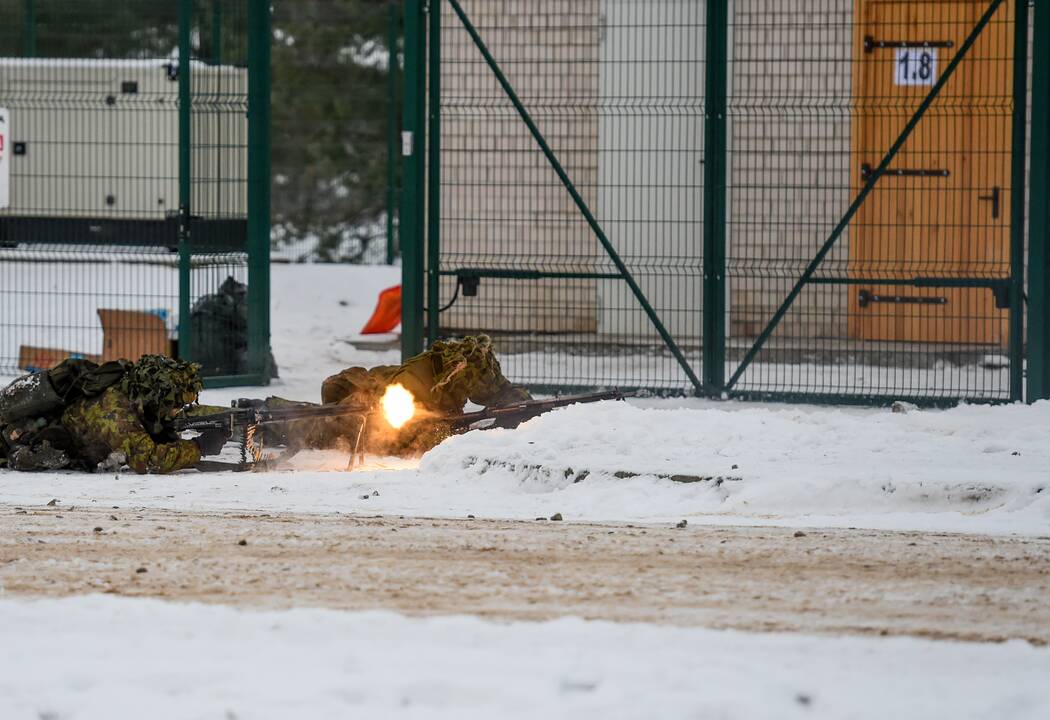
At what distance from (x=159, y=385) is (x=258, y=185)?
4121 mm

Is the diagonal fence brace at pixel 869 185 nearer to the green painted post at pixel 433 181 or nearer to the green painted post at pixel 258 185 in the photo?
the green painted post at pixel 433 181

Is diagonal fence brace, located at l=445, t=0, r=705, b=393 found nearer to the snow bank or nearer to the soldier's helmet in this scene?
the soldier's helmet

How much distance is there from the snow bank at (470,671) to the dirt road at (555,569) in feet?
0.73

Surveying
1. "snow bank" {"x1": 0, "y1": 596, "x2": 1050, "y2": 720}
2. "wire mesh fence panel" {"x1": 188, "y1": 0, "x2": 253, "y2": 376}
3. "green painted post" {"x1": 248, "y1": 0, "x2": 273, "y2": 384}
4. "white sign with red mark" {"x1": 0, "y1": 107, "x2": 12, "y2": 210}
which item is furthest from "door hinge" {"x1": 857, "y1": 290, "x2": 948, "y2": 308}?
"snow bank" {"x1": 0, "y1": 596, "x2": 1050, "y2": 720}

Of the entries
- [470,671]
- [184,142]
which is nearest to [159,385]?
[184,142]

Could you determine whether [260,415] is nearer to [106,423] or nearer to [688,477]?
[106,423]

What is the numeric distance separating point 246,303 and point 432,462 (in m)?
4.60

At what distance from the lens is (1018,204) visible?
11977 mm

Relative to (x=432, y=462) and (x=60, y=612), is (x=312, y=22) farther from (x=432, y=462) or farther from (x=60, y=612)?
(x=60, y=612)

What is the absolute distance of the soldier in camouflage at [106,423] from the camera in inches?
370

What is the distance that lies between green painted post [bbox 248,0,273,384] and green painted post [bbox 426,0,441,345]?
1376 mm

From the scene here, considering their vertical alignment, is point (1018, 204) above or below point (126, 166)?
below

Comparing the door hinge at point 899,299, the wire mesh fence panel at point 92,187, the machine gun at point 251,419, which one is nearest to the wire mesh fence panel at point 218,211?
the wire mesh fence panel at point 92,187

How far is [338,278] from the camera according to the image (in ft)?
68.6
